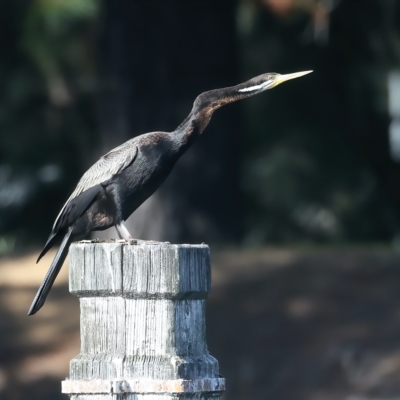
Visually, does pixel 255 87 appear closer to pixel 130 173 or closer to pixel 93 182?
pixel 130 173

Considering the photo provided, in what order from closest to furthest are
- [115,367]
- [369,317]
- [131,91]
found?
[115,367], [369,317], [131,91]

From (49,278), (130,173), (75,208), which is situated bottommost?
(49,278)

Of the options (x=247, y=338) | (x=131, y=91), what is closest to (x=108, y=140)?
(x=131, y=91)

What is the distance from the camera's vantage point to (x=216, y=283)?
9.23m

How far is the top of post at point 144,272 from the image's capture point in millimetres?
2848

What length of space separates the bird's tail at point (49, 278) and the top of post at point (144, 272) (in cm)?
92

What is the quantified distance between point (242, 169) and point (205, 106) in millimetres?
7883

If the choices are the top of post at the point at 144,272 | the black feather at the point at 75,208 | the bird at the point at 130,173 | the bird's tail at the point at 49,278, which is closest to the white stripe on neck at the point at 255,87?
the bird at the point at 130,173

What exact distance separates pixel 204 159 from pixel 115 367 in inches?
294

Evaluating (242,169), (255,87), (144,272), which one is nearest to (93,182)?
(255,87)

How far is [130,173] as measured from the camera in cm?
440

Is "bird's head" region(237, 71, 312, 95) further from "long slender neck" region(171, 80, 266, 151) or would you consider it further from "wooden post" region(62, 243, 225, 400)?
"wooden post" region(62, 243, 225, 400)

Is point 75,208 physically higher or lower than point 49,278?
higher

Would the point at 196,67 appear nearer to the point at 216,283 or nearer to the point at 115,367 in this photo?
the point at 216,283
